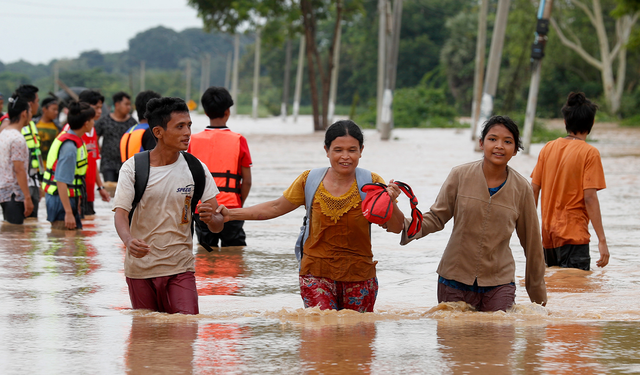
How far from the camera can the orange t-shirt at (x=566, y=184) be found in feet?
22.1

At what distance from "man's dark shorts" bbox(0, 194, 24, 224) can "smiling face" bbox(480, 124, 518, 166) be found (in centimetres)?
694

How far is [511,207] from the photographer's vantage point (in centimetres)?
489

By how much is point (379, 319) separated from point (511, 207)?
1.08 meters

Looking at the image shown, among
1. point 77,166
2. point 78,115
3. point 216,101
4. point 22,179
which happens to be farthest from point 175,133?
point 22,179

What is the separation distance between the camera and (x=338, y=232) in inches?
192

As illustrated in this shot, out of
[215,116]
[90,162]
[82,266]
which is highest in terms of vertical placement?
[215,116]

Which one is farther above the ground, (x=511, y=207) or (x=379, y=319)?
(x=511, y=207)

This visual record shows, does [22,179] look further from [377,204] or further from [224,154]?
[377,204]

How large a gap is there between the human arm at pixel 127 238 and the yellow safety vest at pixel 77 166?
4.95 meters

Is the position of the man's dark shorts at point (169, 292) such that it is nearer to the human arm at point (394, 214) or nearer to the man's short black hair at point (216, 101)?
the human arm at point (394, 214)

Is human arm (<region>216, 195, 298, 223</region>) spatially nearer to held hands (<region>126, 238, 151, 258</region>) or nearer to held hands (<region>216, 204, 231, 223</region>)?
held hands (<region>216, 204, 231, 223</region>)

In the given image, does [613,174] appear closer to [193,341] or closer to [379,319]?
[379,319]

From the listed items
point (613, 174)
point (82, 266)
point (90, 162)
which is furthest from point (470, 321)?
point (613, 174)

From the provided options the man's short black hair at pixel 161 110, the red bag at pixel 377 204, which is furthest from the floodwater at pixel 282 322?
the man's short black hair at pixel 161 110
